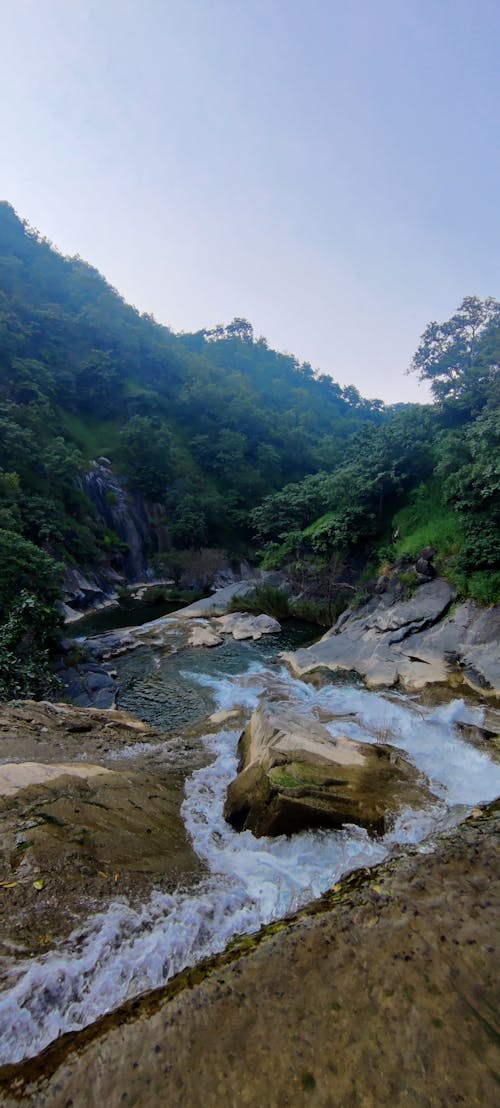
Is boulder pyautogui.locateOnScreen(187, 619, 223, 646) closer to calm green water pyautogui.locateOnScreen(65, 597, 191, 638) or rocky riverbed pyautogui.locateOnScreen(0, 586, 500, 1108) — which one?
calm green water pyautogui.locateOnScreen(65, 597, 191, 638)

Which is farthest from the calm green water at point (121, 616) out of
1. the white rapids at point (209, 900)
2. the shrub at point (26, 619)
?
the white rapids at point (209, 900)

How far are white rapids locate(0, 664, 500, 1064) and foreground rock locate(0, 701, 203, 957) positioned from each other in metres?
0.16

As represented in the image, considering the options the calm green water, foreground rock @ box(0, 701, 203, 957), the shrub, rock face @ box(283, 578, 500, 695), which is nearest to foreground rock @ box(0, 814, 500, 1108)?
foreground rock @ box(0, 701, 203, 957)

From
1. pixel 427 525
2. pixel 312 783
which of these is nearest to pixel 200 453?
pixel 427 525

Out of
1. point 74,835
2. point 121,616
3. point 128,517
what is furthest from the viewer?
point 128,517

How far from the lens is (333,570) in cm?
1967

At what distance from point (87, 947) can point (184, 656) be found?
1259 centimetres

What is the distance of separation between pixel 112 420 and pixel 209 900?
2022 inches

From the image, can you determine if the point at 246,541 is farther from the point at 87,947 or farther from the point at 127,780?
the point at 87,947

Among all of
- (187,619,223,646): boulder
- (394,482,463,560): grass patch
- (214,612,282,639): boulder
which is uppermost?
(394,482,463,560): grass patch

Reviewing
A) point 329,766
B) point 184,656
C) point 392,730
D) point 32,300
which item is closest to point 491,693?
point 392,730

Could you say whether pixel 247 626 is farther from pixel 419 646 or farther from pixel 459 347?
pixel 459 347

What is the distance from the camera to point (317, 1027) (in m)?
2.12

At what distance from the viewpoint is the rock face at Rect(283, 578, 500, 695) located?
10.9 metres
